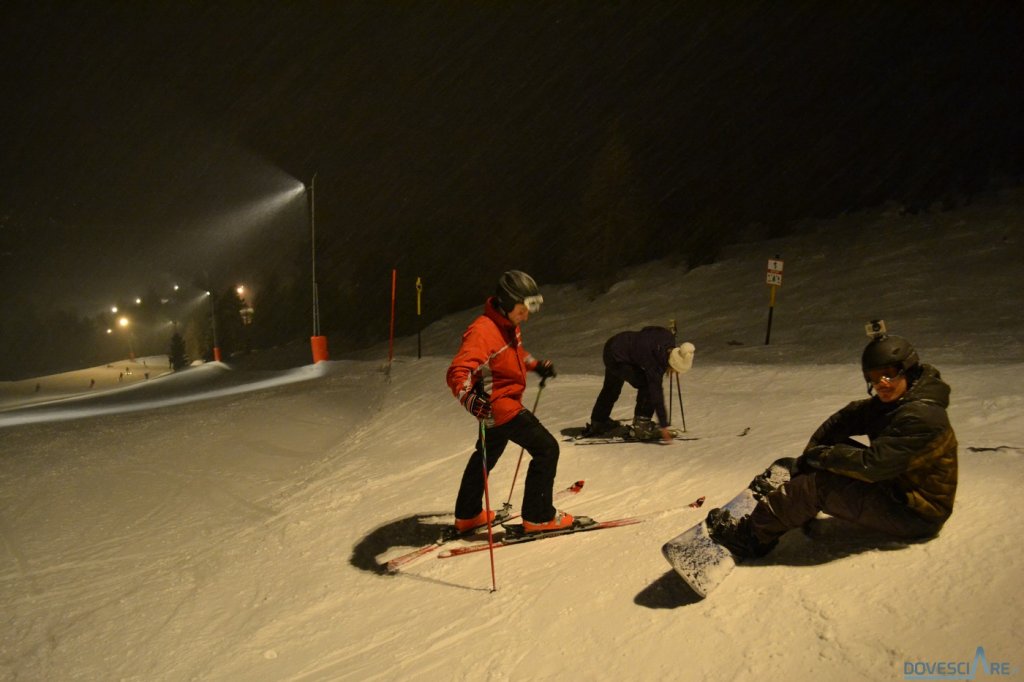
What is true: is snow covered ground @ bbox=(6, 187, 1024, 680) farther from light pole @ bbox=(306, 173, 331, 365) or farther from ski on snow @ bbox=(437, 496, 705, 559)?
light pole @ bbox=(306, 173, 331, 365)

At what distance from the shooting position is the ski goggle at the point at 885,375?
3.44 metres

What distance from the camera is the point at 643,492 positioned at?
607 centimetres

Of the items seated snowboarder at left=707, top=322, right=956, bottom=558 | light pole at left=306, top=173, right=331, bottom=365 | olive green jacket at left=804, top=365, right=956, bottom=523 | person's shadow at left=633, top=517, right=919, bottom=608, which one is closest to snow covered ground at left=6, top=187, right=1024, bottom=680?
person's shadow at left=633, top=517, right=919, bottom=608

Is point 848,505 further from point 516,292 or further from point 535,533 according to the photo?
point 516,292

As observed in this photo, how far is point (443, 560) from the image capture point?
205 inches

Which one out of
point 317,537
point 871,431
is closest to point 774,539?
point 871,431

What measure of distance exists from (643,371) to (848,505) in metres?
4.36

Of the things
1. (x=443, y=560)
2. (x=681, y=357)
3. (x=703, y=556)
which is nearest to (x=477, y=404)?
(x=443, y=560)

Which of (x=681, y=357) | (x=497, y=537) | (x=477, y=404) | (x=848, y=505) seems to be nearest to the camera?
(x=848, y=505)

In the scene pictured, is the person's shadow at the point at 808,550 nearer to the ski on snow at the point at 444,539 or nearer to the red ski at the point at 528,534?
the red ski at the point at 528,534

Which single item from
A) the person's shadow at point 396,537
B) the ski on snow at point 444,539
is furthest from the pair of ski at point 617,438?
the person's shadow at point 396,537

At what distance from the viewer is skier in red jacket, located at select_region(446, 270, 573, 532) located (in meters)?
4.69

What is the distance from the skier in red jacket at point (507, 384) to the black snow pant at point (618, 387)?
2.84 m

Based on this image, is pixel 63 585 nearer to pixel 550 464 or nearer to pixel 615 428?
pixel 550 464
